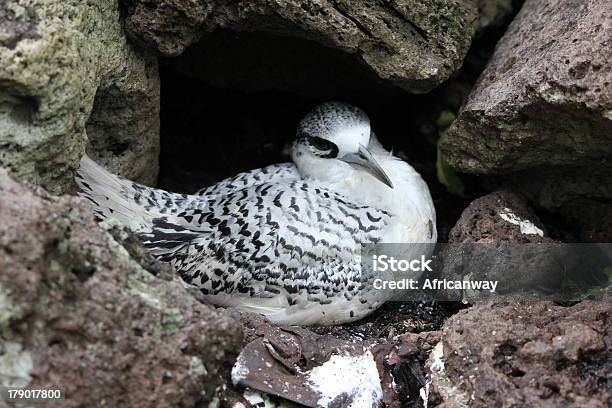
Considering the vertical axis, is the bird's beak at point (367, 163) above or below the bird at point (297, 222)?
above

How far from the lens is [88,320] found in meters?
2.47

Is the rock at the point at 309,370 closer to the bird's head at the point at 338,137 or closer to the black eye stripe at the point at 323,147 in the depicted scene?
the bird's head at the point at 338,137

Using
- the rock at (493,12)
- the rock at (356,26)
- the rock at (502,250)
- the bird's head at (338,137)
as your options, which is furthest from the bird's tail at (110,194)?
the rock at (493,12)

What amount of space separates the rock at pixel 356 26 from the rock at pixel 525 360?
4.07 feet

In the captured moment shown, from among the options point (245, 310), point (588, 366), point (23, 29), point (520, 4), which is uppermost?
point (520, 4)

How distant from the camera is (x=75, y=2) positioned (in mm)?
3211

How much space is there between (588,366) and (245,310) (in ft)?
5.02

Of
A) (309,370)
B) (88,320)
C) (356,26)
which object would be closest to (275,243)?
(309,370)

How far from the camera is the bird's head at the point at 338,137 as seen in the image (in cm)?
402

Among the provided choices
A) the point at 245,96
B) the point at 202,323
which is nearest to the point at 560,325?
the point at 202,323

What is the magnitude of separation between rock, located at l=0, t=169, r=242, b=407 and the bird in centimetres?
104

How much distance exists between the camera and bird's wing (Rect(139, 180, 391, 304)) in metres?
3.73

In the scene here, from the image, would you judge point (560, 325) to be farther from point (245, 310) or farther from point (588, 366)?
point (245, 310)

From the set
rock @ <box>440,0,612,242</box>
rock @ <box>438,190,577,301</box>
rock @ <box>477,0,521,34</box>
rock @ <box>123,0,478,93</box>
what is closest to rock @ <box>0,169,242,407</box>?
rock @ <box>123,0,478,93</box>
